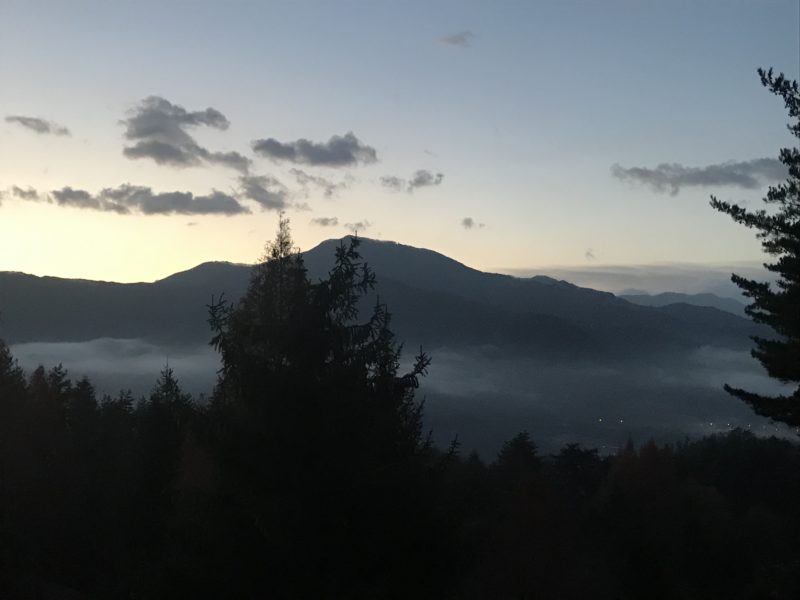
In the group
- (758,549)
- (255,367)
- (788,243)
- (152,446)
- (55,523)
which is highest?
(788,243)

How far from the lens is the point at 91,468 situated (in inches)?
1200

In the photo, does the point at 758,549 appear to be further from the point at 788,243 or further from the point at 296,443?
the point at 296,443

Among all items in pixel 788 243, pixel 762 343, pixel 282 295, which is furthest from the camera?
pixel 762 343

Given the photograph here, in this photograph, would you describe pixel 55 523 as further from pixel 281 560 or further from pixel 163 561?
pixel 281 560

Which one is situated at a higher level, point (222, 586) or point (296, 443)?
point (296, 443)

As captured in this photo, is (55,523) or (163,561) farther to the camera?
(55,523)

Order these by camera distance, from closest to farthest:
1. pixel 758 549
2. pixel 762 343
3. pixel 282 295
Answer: pixel 282 295 < pixel 762 343 < pixel 758 549

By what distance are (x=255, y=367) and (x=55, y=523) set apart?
20.1m

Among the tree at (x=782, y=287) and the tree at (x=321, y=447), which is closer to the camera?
the tree at (x=321, y=447)

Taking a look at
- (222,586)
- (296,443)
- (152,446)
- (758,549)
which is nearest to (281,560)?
(222,586)

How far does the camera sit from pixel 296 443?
33.4 feet

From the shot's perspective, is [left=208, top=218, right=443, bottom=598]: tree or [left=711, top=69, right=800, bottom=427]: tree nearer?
[left=208, top=218, right=443, bottom=598]: tree

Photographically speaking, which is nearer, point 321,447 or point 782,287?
point 321,447

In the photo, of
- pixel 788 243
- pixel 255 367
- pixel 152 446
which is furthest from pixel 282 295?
pixel 152 446
